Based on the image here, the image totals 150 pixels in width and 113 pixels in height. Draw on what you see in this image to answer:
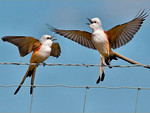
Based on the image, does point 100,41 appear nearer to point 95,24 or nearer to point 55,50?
point 95,24

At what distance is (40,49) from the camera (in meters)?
6.71

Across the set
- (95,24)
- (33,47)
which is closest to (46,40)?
(33,47)

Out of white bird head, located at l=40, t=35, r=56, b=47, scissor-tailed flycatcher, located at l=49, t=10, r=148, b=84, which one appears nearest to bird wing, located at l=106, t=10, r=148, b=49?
scissor-tailed flycatcher, located at l=49, t=10, r=148, b=84

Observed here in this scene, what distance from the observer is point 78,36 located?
727 centimetres

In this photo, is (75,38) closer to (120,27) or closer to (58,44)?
(58,44)

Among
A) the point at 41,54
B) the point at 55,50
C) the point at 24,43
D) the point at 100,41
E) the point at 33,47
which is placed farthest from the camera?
the point at 55,50

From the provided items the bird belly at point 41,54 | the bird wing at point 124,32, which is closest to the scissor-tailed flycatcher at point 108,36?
the bird wing at point 124,32

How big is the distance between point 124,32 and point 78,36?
0.98m

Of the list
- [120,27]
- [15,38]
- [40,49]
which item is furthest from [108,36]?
[15,38]

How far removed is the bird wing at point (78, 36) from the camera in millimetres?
7129

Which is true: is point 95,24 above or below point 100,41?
above

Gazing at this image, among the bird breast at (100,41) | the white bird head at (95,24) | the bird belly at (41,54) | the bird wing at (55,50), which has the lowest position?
the bird belly at (41,54)

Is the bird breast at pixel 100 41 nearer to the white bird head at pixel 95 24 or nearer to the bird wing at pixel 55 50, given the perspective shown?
the white bird head at pixel 95 24

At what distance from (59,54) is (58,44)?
37 centimetres
